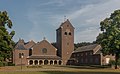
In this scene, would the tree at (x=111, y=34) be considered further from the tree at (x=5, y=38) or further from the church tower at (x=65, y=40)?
the church tower at (x=65, y=40)

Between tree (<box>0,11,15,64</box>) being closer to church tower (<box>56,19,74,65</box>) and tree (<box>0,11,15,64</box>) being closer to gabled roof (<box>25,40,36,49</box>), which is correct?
church tower (<box>56,19,74,65</box>)

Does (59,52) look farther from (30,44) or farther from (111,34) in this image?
(111,34)

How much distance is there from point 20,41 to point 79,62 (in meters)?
25.5

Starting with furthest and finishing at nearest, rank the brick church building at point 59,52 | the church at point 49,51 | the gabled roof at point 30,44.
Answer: the gabled roof at point 30,44 → the church at point 49,51 → the brick church building at point 59,52

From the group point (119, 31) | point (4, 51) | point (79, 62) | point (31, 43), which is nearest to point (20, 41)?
point (31, 43)

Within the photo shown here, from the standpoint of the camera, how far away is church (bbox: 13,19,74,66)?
322ft

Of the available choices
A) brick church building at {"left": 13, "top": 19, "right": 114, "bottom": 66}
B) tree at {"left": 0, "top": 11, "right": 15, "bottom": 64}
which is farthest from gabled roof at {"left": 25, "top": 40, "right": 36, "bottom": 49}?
tree at {"left": 0, "top": 11, "right": 15, "bottom": 64}

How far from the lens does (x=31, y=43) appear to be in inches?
4498

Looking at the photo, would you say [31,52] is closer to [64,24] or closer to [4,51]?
[64,24]

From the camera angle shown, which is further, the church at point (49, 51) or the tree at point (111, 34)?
the church at point (49, 51)

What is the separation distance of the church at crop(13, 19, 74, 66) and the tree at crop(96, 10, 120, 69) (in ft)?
145

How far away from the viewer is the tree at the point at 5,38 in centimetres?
5419

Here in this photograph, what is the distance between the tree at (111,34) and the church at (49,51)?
4420cm

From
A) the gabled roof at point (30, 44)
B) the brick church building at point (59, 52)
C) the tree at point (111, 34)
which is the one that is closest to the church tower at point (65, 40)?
the brick church building at point (59, 52)
